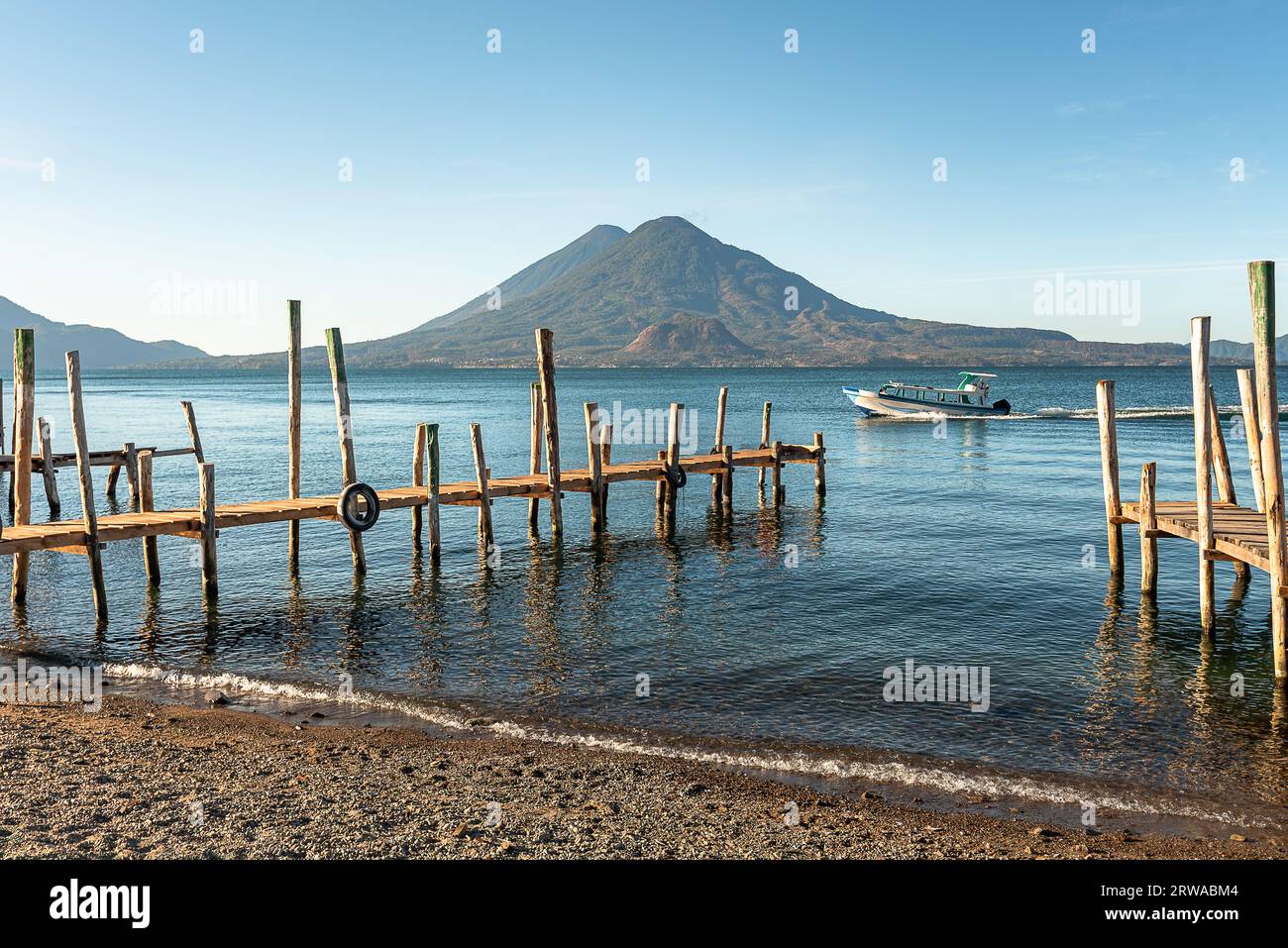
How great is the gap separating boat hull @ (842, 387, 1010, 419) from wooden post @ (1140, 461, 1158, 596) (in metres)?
57.8

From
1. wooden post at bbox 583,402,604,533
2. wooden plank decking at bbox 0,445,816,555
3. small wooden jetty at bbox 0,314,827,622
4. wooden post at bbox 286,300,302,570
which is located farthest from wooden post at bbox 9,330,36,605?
wooden post at bbox 583,402,604,533

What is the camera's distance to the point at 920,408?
7581cm

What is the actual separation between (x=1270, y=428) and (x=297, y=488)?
59.9 feet

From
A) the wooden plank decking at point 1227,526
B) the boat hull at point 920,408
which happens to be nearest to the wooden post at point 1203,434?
the wooden plank decking at point 1227,526

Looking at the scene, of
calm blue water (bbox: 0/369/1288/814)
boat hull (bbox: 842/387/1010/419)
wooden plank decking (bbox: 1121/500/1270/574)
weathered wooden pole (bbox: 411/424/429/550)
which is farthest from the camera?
boat hull (bbox: 842/387/1010/419)

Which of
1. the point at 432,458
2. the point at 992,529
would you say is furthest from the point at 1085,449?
the point at 432,458

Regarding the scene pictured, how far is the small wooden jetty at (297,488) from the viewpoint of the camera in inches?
676

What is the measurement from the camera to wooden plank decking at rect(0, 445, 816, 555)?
Result: 16844 millimetres

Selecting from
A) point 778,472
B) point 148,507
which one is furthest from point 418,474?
point 778,472

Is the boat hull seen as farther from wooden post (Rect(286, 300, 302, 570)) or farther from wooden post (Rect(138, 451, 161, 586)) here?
wooden post (Rect(138, 451, 161, 586))

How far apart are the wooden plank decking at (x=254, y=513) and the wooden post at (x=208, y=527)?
0.26 m

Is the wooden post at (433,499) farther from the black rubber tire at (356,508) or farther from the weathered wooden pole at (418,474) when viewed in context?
the black rubber tire at (356,508)

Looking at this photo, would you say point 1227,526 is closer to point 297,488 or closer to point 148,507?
point 297,488
